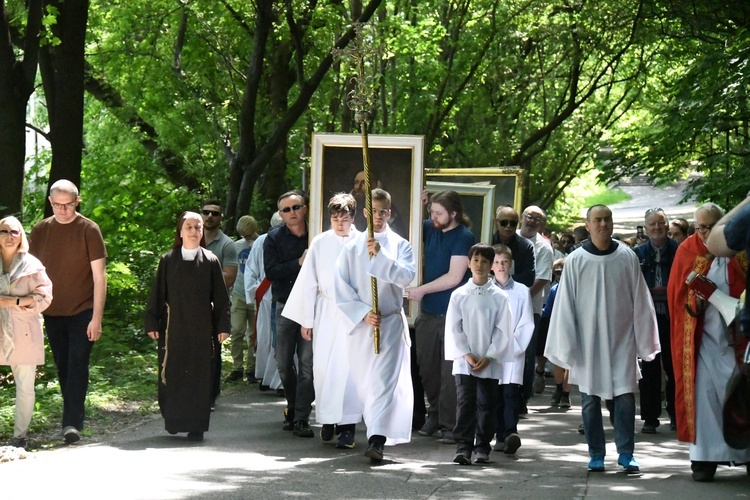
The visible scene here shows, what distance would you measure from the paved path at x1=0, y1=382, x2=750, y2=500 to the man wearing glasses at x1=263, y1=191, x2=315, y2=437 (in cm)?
27

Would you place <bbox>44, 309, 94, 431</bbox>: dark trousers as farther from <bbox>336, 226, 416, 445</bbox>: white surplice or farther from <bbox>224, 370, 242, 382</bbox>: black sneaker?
<bbox>224, 370, 242, 382</bbox>: black sneaker

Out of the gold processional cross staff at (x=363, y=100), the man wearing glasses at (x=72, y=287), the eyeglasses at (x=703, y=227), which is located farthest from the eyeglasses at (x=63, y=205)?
the eyeglasses at (x=703, y=227)

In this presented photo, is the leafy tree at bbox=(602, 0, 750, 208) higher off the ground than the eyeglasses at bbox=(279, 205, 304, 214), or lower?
higher

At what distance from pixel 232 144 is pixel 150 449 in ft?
53.7

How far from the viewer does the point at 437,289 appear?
1275 cm

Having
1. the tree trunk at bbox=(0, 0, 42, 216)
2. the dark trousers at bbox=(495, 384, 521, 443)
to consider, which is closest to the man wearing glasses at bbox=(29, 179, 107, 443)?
the dark trousers at bbox=(495, 384, 521, 443)

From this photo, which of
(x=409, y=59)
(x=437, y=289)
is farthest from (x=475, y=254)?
(x=409, y=59)

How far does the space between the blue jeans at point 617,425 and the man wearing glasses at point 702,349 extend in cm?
36

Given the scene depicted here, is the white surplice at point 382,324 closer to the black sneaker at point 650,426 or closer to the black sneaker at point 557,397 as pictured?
the black sneaker at point 650,426

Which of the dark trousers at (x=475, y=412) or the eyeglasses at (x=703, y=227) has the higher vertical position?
the eyeglasses at (x=703, y=227)

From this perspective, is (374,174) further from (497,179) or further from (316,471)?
(497,179)

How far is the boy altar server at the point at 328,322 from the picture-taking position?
11.9m

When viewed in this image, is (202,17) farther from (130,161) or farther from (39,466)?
(39,466)

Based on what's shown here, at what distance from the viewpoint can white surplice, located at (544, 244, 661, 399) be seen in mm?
10695
